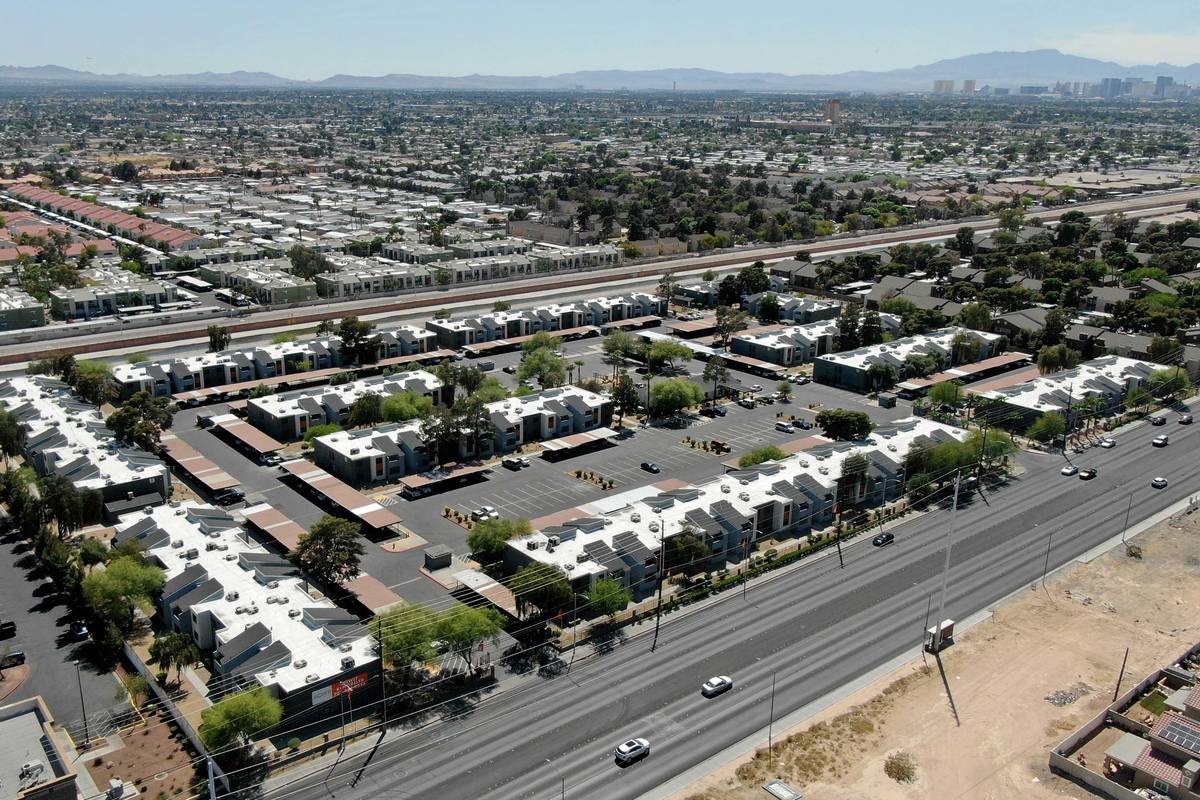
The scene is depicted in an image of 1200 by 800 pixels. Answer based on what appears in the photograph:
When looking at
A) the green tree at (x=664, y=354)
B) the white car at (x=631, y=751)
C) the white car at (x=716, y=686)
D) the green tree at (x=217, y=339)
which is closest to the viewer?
the white car at (x=631, y=751)

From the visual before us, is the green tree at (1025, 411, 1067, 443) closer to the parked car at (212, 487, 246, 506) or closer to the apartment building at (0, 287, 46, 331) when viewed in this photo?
the parked car at (212, 487, 246, 506)

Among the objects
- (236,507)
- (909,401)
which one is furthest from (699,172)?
(236,507)

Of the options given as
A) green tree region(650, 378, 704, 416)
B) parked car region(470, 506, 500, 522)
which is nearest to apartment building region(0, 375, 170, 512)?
parked car region(470, 506, 500, 522)

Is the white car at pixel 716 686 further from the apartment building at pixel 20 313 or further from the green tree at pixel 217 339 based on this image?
the apartment building at pixel 20 313

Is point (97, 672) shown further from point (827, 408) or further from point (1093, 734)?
point (827, 408)

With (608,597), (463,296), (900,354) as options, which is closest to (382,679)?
(608,597)

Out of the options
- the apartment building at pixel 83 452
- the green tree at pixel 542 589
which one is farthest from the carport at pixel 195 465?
the green tree at pixel 542 589

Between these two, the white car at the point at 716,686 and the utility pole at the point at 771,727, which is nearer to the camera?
the utility pole at the point at 771,727

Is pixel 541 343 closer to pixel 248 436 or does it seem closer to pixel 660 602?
pixel 248 436
